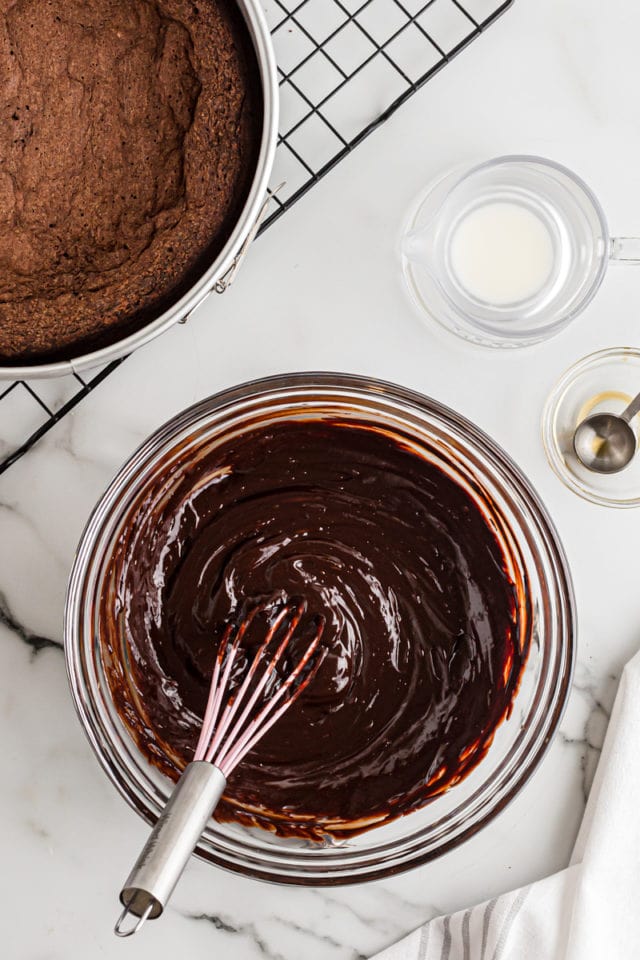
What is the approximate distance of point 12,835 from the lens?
1.19 metres

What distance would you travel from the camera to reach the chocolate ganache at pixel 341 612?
3.71 feet

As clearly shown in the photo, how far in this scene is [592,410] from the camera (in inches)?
49.0

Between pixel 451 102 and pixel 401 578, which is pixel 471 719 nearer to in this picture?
pixel 401 578

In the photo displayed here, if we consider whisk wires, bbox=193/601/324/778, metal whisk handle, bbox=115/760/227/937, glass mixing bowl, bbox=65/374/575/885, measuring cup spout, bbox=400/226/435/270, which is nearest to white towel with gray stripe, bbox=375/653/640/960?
glass mixing bowl, bbox=65/374/575/885

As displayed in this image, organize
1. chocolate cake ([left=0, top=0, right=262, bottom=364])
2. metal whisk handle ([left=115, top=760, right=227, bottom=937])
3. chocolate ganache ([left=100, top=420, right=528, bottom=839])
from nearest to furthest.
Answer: metal whisk handle ([left=115, top=760, right=227, bottom=937]), chocolate cake ([left=0, top=0, right=262, bottom=364]), chocolate ganache ([left=100, top=420, right=528, bottom=839])

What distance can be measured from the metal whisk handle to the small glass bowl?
0.64 metres

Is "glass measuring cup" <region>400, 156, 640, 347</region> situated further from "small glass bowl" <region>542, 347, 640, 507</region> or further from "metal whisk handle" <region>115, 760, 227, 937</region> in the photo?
"metal whisk handle" <region>115, 760, 227, 937</region>

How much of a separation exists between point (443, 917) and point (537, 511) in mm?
596

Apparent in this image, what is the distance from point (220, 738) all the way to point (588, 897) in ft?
1.95

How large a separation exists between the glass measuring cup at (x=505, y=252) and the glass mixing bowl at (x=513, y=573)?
0.18m

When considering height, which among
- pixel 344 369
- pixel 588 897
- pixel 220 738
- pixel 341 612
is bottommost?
pixel 220 738

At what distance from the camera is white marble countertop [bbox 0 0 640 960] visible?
1182 millimetres

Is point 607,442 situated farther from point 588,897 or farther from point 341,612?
point 588,897

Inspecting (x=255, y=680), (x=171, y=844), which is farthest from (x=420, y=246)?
(x=171, y=844)
